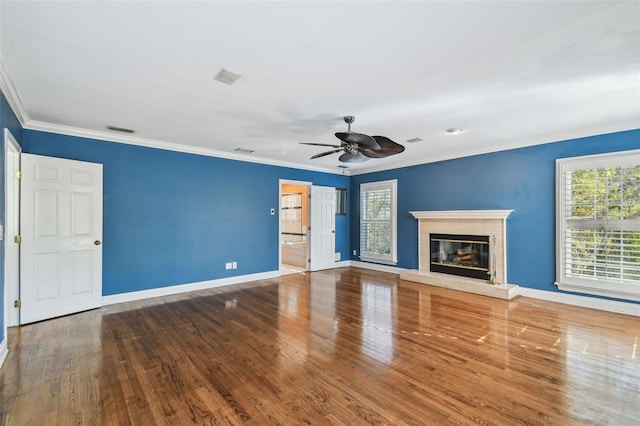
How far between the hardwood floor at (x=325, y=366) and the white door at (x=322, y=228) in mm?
2841

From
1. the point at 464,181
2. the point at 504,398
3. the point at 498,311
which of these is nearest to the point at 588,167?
the point at 464,181

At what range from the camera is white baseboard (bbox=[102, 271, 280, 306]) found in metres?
4.56

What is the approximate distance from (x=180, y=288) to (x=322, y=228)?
3.47m

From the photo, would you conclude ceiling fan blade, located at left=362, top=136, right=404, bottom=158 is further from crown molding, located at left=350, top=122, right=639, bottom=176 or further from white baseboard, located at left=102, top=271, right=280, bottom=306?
white baseboard, located at left=102, top=271, right=280, bottom=306

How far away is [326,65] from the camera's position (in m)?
2.50

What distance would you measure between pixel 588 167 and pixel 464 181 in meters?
1.86

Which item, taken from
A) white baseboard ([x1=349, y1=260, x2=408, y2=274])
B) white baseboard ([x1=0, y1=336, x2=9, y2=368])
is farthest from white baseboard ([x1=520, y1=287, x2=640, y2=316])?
white baseboard ([x1=0, y1=336, x2=9, y2=368])

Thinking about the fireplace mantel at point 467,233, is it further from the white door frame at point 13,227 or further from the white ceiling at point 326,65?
the white door frame at point 13,227

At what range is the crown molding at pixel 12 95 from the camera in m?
2.62

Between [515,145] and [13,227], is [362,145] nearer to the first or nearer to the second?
[515,145]

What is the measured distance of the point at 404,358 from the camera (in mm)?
2779

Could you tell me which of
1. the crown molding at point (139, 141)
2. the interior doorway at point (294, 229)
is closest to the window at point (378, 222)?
the interior doorway at point (294, 229)

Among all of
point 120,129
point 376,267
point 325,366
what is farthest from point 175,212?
point 376,267

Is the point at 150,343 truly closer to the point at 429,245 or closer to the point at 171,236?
the point at 171,236
